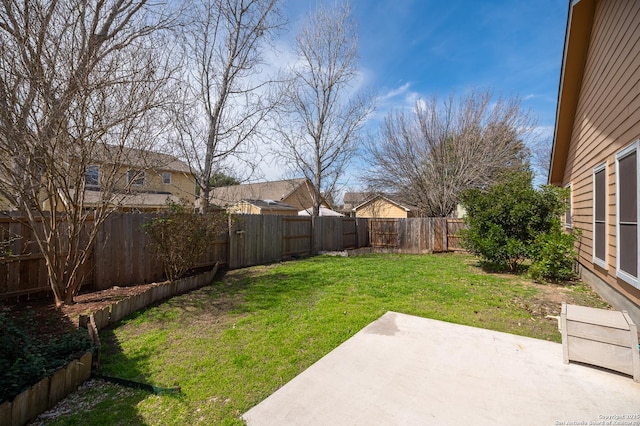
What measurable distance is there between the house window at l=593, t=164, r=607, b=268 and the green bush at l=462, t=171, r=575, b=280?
1167 mm

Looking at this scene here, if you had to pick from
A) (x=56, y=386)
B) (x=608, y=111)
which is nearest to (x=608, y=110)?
(x=608, y=111)

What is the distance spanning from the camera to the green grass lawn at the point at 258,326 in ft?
8.02

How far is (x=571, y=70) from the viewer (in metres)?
6.36

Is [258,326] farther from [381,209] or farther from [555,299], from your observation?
[381,209]

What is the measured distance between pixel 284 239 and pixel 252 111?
171 inches

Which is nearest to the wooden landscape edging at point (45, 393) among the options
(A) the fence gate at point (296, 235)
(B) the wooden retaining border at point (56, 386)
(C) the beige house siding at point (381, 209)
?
(B) the wooden retaining border at point (56, 386)

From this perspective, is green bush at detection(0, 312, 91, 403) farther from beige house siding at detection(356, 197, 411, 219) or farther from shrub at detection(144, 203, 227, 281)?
beige house siding at detection(356, 197, 411, 219)

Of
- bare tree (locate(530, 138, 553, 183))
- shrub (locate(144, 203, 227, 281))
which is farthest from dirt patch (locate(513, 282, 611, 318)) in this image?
bare tree (locate(530, 138, 553, 183))

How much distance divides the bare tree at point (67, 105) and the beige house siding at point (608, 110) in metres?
6.58

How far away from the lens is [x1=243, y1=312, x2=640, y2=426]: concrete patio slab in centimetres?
211

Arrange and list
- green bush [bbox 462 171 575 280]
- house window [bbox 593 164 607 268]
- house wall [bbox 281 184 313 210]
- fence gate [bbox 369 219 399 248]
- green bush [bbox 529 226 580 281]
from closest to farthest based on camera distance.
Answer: house window [bbox 593 164 607 268], green bush [bbox 529 226 580 281], green bush [bbox 462 171 575 280], fence gate [bbox 369 219 399 248], house wall [bbox 281 184 313 210]

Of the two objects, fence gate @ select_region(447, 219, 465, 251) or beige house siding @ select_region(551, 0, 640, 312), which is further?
fence gate @ select_region(447, 219, 465, 251)

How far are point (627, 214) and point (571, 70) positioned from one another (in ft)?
13.0

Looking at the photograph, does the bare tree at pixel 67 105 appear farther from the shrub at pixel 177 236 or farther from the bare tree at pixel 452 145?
the bare tree at pixel 452 145
